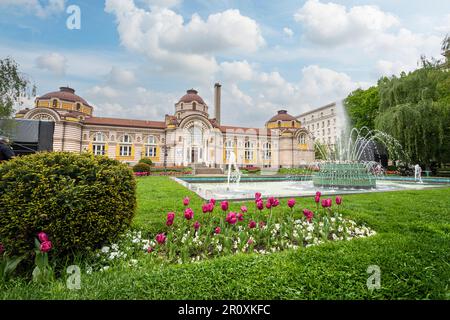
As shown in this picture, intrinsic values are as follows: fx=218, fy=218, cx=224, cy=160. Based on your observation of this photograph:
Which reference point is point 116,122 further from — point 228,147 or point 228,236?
point 228,236

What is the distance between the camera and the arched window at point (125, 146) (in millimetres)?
40812

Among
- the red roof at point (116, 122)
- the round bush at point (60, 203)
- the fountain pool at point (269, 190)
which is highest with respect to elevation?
the red roof at point (116, 122)

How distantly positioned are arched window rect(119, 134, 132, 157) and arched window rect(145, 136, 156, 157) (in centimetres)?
307

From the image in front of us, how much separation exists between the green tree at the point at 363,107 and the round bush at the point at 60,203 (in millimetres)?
41105

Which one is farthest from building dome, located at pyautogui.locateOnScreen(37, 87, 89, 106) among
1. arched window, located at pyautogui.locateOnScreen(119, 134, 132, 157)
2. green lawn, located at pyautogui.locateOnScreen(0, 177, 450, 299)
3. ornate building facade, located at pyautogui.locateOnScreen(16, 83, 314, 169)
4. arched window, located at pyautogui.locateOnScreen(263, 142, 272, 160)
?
green lawn, located at pyautogui.locateOnScreen(0, 177, 450, 299)

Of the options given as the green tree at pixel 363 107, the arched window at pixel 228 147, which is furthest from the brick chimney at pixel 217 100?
the green tree at pixel 363 107

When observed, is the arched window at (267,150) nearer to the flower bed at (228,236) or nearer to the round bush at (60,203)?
the flower bed at (228,236)

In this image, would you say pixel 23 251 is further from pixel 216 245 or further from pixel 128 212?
pixel 216 245

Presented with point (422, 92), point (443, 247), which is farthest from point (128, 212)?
point (422, 92)

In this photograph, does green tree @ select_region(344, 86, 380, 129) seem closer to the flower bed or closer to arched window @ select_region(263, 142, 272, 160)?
arched window @ select_region(263, 142, 272, 160)

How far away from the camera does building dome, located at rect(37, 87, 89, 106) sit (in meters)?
40.4

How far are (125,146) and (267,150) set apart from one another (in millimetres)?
29859

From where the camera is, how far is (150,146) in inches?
1657

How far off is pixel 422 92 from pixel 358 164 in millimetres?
18518
